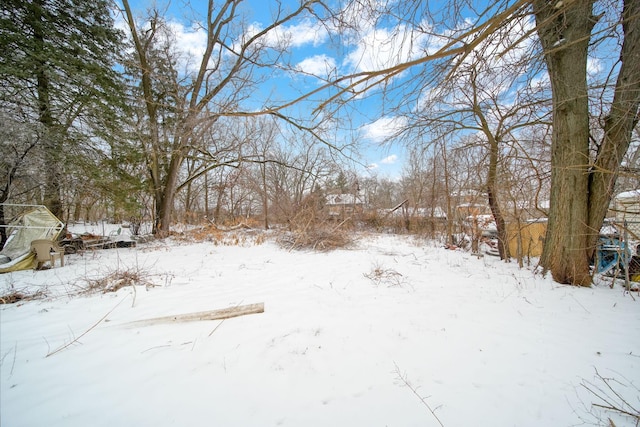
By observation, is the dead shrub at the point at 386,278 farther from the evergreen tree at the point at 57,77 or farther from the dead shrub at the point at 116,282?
the evergreen tree at the point at 57,77

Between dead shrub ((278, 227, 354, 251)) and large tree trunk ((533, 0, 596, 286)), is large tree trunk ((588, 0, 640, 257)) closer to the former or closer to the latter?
large tree trunk ((533, 0, 596, 286))

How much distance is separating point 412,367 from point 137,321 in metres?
2.75

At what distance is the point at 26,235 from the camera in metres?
5.06

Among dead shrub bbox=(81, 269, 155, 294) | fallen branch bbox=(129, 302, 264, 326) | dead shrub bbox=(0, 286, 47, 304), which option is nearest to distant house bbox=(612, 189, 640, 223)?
fallen branch bbox=(129, 302, 264, 326)

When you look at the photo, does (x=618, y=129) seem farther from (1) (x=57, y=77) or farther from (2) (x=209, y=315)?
(1) (x=57, y=77)

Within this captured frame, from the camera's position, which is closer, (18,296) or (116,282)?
(18,296)

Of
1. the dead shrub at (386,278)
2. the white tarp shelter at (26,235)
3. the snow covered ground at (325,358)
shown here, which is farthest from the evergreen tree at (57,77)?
the dead shrub at (386,278)

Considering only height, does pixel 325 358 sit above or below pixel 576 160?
below

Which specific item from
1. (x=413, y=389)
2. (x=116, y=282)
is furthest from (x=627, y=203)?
(x=116, y=282)

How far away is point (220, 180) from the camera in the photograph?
2078cm

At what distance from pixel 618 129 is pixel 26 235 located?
11191 mm

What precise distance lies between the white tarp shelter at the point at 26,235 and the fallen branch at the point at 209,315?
16.3ft

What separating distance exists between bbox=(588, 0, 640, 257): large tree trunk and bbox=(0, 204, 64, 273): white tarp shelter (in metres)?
10.1

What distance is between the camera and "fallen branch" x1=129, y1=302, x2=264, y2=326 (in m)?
2.36
